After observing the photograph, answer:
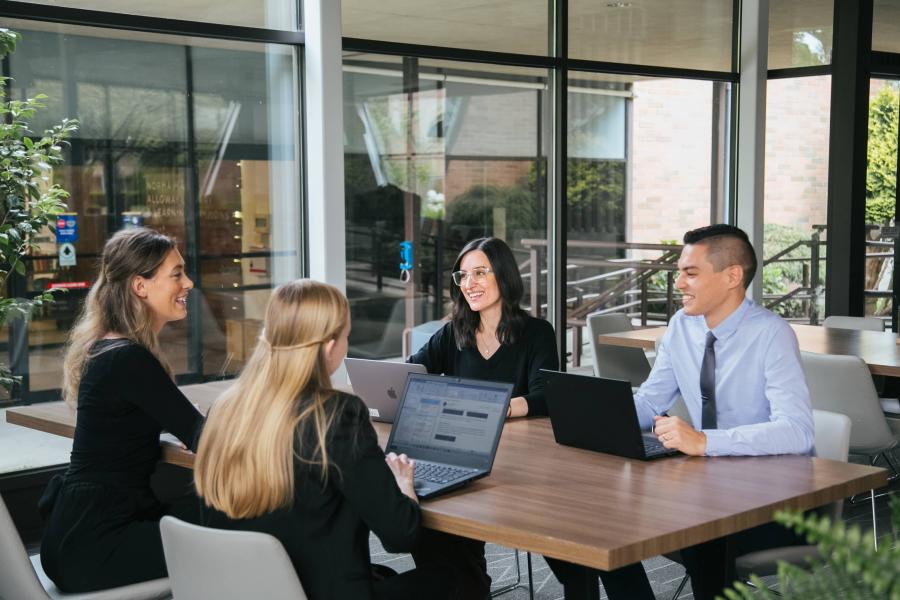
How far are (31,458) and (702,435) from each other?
3674 mm

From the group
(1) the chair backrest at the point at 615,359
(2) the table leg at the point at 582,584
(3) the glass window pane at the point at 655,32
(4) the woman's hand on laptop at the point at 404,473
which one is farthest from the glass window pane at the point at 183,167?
(2) the table leg at the point at 582,584

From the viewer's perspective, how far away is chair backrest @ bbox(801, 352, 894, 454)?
4.58 metres

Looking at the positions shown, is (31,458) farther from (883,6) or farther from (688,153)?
(883,6)

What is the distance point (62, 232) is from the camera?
5.30 m

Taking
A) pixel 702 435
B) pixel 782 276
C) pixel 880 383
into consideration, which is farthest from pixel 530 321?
pixel 782 276

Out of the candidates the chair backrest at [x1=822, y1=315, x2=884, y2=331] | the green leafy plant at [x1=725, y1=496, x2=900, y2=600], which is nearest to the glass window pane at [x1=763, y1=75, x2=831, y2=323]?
the chair backrest at [x1=822, y1=315, x2=884, y2=331]

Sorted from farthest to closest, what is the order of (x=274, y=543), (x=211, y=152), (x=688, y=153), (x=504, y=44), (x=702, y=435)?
1. (x=688, y=153)
2. (x=504, y=44)
3. (x=211, y=152)
4. (x=702, y=435)
5. (x=274, y=543)

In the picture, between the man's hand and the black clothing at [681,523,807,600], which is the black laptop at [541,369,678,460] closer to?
the man's hand

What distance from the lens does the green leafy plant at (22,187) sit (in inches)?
185

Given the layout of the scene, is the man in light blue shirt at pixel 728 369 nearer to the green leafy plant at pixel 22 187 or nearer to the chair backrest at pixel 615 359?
the chair backrest at pixel 615 359

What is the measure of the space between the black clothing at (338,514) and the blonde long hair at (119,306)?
3.31 feet

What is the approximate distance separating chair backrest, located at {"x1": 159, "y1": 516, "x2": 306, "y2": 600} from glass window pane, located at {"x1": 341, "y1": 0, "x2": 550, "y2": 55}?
14.7ft

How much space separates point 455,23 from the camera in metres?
6.67

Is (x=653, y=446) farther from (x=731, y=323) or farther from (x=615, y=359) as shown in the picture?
(x=615, y=359)
